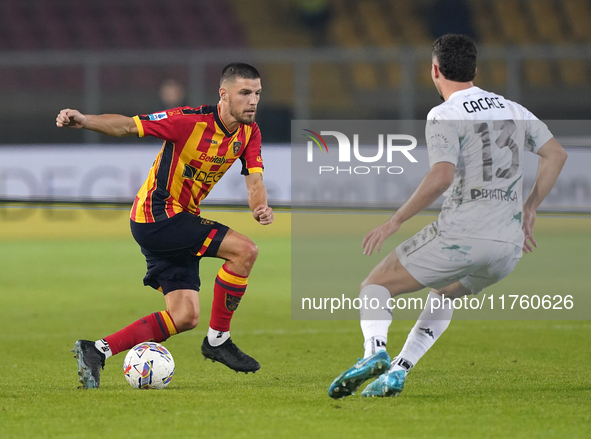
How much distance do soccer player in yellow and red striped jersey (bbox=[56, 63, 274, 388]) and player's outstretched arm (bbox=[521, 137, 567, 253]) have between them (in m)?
1.55

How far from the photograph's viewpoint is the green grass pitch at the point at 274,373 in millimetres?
3721

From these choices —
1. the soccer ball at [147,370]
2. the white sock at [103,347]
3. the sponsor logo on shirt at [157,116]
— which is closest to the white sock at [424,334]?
the soccer ball at [147,370]

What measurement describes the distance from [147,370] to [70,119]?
1.42 meters

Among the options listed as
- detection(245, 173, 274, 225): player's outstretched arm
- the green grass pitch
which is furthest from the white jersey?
detection(245, 173, 274, 225): player's outstretched arm

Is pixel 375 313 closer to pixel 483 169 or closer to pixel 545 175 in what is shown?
pixel 483 169

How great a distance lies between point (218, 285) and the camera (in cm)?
530

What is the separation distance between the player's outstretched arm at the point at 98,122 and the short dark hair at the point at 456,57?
1753mm

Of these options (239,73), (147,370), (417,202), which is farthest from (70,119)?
(417,202)

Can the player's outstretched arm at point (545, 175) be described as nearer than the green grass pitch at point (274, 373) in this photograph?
No

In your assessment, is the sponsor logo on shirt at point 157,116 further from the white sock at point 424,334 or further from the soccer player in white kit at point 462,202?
the white sock at point 424,334

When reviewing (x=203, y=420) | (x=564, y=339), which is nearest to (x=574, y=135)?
(x=564, y=339)

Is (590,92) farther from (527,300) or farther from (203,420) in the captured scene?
(203,420)

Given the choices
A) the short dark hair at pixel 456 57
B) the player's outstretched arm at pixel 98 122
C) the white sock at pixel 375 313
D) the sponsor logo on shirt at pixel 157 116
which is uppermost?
the short dark hair at pixel 456 57

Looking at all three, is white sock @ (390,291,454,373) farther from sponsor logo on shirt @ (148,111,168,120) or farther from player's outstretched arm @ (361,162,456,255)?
sponsor logo on shirt @ (148,111,168,120)
